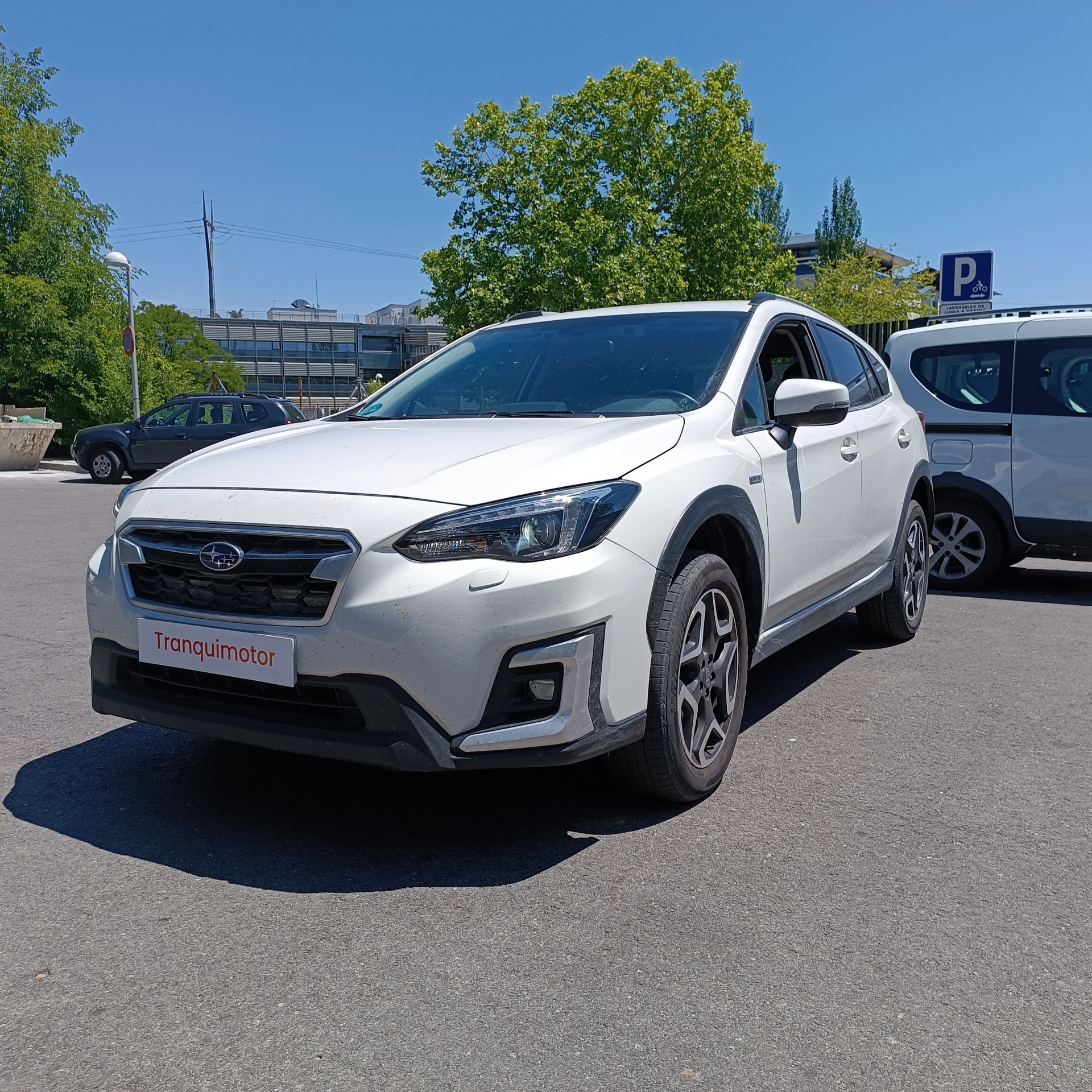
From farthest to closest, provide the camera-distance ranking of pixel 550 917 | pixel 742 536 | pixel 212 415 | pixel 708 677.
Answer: pixel 212 415
pixel 742 536
pixel 708 677
pixel 550 917

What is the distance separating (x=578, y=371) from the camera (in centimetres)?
434

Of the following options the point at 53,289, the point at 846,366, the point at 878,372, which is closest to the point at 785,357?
the point at 846,366

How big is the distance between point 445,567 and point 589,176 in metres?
37.0

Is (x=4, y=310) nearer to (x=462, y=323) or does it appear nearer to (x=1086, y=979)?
(x=462, y=323)

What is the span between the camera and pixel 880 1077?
83.4 inches

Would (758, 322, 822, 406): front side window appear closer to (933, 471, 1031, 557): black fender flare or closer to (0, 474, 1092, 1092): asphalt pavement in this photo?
(0, 474, 1092, 1092): asphalt pavement

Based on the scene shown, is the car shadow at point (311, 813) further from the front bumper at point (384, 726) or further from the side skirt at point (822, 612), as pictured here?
the side skirt at point (822, 612)

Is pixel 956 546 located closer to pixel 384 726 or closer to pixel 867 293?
pixel 384 726

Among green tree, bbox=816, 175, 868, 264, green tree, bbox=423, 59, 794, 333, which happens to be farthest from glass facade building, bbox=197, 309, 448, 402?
green tree, bbox=423, 59, 794, 333

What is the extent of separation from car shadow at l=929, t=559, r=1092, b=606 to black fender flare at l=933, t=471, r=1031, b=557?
32cm

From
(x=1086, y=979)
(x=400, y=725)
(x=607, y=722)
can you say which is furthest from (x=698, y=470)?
(x=1086, y=979)

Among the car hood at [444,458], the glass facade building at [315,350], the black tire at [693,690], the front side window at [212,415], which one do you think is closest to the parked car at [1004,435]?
the black tire at [693,690]

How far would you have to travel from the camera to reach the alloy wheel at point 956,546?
7.95 m

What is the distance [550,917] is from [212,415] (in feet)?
67.5
